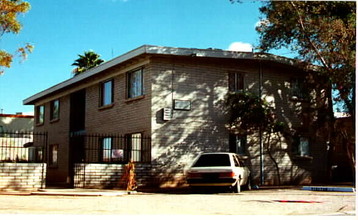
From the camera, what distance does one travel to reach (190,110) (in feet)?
58.6

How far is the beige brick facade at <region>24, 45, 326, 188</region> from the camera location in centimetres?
1739

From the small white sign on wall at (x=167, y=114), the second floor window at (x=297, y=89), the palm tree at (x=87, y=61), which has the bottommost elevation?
the small white sign on wall at (x=167, y=114)

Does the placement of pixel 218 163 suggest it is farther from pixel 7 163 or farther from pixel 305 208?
pixel 7 163

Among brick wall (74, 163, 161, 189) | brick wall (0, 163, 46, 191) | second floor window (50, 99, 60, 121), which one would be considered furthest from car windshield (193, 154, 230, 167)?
second floor window (50, 99, 60, 121)

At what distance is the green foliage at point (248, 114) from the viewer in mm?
17938

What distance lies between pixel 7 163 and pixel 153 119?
Result: 4.71m

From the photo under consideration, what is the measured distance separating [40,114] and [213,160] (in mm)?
11265

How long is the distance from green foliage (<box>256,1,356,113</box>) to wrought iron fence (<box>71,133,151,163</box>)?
17.0ft

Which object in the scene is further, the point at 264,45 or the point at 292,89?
the point at 292,89

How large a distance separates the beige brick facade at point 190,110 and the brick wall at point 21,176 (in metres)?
3.63

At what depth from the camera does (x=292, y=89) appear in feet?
66.1

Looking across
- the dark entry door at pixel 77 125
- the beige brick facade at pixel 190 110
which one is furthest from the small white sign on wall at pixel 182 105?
the dark entry door at pixel 77 125

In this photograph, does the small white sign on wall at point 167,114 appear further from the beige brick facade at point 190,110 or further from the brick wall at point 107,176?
the brick wall at point 107,176

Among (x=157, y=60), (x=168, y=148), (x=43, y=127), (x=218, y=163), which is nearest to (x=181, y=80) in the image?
(x=157, y=60)
